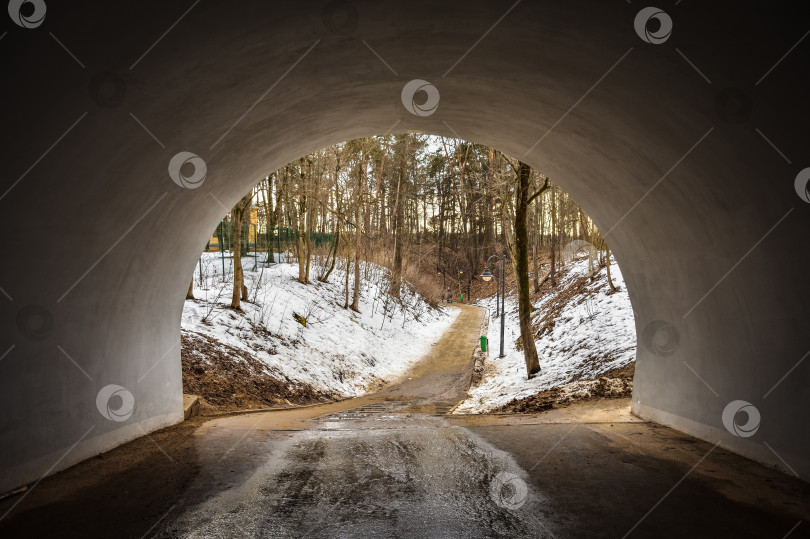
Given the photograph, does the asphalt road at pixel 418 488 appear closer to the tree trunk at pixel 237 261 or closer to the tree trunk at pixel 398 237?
the tree trunk at pixel 237 261

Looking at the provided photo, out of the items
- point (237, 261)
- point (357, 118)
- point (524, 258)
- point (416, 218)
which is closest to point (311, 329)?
point (237, 261)

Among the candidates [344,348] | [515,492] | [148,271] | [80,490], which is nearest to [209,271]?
[344,348]

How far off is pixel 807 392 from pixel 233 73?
5968 mm

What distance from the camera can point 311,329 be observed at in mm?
19422

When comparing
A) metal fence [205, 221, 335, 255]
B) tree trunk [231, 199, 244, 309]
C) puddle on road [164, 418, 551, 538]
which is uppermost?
metal fence [205, 221, 335, 255]

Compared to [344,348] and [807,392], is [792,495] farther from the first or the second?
[344,348]

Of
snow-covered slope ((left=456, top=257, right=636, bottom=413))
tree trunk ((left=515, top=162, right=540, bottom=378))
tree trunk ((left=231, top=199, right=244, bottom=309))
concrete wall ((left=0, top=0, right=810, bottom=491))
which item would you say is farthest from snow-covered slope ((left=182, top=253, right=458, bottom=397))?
concrete wall ((left=0, top=0, right=810, bottom=491))

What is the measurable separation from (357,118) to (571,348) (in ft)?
40.0

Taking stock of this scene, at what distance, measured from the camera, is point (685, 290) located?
653cm

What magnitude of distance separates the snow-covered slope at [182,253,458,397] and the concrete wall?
829 cm

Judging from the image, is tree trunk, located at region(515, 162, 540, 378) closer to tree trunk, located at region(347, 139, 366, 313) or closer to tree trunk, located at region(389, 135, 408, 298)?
tree trunk, located at region(347, 139, 366, 313)

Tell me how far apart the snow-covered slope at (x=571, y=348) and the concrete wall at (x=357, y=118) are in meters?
6.76

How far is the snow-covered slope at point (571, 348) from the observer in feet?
45.0

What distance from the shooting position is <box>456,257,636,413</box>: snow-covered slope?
45.0 feet
